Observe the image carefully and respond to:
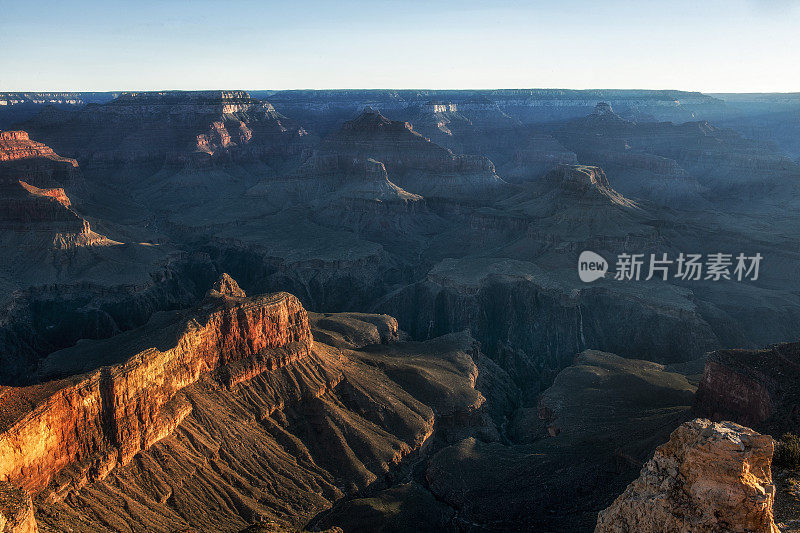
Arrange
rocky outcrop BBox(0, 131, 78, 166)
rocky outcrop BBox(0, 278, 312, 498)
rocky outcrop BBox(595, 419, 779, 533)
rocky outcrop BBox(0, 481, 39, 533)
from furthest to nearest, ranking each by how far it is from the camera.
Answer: rocky outcrop BBox(0, 131, 78, 166) < rocky outcrop BBox(0, 278, 312, 498) < rocky outcrop BBox(0, 481, 39, 533) < rocky outcrop BBox(595, 419, 779, 533)

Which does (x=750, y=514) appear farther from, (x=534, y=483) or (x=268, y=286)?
(x=268, y=286)

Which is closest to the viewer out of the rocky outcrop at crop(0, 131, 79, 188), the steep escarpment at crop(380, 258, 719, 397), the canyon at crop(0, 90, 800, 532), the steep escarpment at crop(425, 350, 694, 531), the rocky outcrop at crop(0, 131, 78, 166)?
the canyon at crop(0, 90, 800, 532)

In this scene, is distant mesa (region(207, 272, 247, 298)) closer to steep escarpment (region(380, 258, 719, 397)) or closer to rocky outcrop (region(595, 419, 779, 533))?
steep escarpment (region(380, 258, 719, 397))

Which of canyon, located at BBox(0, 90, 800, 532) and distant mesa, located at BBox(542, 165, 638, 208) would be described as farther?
distant mesa, located at BBox(542, 165, 638, 208)

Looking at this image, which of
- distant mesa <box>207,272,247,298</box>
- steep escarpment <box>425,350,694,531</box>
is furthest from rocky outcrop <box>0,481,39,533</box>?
distant mesa <box>207,272,247,298</box>

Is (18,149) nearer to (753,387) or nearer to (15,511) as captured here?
(15,511)

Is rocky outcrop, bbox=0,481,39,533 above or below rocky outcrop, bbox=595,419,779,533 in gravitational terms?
below

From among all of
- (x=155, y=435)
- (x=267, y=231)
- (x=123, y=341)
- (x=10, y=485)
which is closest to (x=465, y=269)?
(x=267, y=231)
